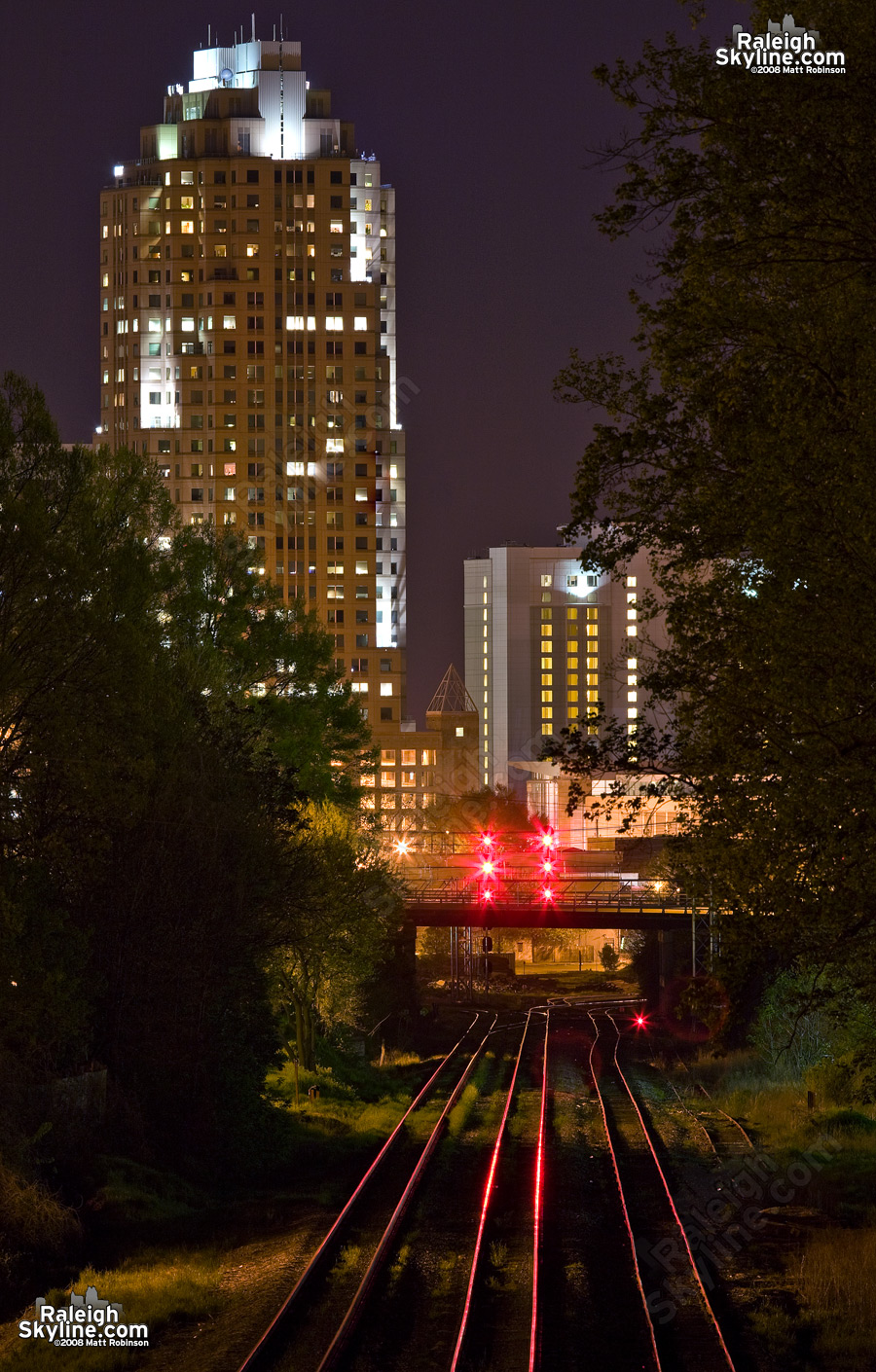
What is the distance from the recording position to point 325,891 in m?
32.0

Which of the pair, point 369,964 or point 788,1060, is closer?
point 369,964

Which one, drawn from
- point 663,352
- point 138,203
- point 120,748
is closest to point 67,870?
point 120,748

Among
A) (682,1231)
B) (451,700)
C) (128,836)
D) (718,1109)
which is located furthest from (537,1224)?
(451,700)

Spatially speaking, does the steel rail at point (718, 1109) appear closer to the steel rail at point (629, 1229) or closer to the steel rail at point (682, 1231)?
the steel rail at point (682, 1231)

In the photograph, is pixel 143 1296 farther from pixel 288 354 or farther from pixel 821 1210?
pixel 288 354

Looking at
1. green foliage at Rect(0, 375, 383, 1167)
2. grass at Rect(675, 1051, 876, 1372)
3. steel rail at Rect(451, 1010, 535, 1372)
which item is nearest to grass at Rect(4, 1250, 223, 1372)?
steel rail at Rect(451, 1010, 535, 1372)

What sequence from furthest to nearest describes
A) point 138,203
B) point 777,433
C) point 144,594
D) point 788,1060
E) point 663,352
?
point 138,203, point 788,1060, point 144,594, point 663,352, point 777,433

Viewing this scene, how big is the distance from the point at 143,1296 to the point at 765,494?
1294 cm

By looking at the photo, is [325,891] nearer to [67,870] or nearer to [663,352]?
[67,870]

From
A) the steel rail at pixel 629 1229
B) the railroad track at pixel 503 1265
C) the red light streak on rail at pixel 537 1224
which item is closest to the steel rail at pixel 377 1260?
the railroad track at pixel 503 1265

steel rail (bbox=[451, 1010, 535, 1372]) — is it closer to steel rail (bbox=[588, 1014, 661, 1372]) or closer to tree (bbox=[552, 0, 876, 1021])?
steel rail (bbox=[588, 1014, 661, 1372])

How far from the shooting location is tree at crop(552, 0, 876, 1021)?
12.8 meters

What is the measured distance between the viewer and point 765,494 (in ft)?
42.9

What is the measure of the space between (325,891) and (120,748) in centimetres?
1008
